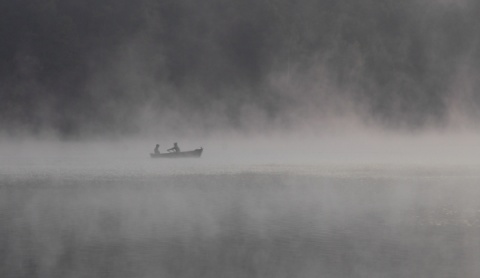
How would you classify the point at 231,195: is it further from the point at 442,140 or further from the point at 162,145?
the point at 442,140

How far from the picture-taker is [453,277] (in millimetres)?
18719

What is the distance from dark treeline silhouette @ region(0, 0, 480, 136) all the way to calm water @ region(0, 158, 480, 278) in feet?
204

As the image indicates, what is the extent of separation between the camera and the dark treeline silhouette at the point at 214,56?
4206 inches

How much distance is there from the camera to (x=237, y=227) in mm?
26188

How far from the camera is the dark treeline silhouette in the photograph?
4206 inches

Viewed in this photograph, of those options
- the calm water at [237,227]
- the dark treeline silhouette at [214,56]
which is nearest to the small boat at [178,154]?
the calm water at [237,227]

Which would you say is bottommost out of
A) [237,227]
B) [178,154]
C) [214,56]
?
[237,227]

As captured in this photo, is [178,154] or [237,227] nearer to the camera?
[237,227]

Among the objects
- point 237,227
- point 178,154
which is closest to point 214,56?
point 178,154

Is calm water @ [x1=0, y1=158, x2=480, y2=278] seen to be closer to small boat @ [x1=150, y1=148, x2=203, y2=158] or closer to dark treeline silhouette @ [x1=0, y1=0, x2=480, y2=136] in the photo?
small boat @ [x1=150, y1=148, x2=203, y2=158]

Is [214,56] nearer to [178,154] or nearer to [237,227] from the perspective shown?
[178,154]

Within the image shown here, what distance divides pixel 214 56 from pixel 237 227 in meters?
91.3

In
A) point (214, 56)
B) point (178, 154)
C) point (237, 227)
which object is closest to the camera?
point (237, 227)

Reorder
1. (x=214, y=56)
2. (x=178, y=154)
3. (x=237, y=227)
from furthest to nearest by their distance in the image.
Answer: (x=214, y=56) → (x=178, y=154) → (x=237, y=227)
